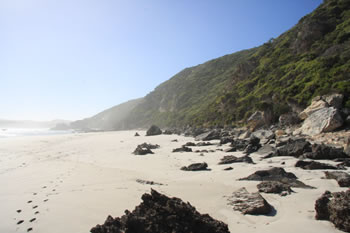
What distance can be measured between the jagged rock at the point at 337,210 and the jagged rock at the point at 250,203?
2.66 ft

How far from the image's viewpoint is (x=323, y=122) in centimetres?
1236

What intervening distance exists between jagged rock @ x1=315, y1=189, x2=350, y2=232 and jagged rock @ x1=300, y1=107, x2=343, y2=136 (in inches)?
419

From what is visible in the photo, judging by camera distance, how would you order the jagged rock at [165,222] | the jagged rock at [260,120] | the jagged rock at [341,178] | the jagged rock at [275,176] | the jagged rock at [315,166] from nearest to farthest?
the jagged rock at [165,222] → the jagged rock at [341,178] → the jagged rock at [275,176] → the jagged rock at [315,166] → the jagged rock at [260,120]

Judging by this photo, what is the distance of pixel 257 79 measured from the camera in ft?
121

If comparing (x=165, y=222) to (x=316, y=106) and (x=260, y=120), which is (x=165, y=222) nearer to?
(x=316, y=106)

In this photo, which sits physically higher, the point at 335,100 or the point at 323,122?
the point at 335,100

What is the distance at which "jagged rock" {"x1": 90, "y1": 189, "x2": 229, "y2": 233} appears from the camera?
2830mm

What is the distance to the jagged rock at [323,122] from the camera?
463 inches

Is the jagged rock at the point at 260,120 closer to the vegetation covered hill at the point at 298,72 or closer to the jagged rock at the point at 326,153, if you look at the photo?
the vegetation covered hill at the point at 298,72

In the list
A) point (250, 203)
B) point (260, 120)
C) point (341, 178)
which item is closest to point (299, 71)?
point (260, 120)

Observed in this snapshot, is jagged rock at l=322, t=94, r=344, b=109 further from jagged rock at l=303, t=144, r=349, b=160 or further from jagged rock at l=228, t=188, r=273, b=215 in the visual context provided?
jagged rock at l=228, t=188, r=273, b=215

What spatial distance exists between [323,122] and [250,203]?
1142 cm

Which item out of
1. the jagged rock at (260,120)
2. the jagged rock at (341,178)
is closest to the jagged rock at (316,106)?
the jagged rock at (260,120)

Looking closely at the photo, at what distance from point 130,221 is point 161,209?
48 cm
